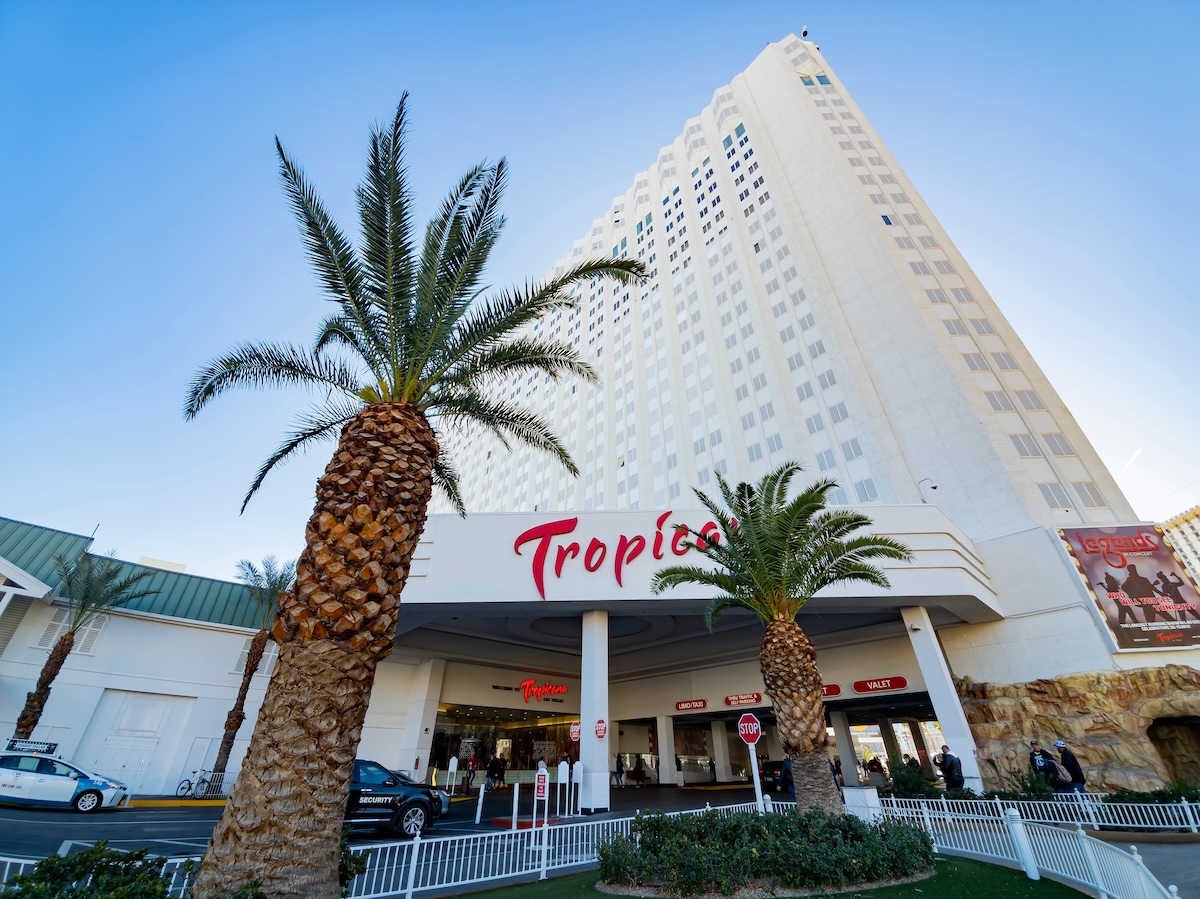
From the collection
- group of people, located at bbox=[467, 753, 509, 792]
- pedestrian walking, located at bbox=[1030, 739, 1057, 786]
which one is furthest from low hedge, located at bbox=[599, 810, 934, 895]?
group of people, located at bbox=[467, 753, 509, 792]

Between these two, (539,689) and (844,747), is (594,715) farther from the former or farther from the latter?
(844,747)

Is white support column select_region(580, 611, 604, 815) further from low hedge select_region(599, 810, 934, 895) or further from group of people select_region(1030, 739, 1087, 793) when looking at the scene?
group of people select_region(1030, 739, 1087, 793)

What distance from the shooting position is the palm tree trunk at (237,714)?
20.3m

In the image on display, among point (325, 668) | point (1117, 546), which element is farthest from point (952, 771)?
point (325, 668)

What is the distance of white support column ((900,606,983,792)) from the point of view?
17.3 m

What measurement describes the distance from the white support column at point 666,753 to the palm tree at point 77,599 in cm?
2556

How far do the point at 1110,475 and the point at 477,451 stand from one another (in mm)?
64701

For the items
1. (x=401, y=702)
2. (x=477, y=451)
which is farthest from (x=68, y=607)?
(x=477, y=451)

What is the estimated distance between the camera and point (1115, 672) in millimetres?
17719

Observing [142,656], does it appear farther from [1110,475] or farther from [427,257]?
[1110,475]

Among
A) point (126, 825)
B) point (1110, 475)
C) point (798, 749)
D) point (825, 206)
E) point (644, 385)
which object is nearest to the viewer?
point (798, 749)

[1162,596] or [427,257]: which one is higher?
[427,257]

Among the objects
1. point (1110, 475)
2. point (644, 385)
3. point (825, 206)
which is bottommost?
point (1110, 475)

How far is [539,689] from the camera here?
27812mm
